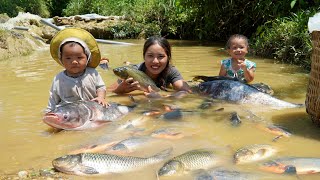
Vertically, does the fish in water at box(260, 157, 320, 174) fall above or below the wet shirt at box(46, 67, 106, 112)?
Answer: below

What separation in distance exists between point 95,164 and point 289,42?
20.4 ft

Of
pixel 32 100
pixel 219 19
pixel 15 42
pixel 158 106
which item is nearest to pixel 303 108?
pixel 158 106

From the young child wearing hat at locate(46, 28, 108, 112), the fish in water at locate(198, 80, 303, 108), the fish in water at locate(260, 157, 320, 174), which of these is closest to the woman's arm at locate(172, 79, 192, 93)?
the fish in water at locate(198, 80, 303, 108)

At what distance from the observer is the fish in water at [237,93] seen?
4.48 meters

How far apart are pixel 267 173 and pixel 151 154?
0.86 m

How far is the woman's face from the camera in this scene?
495 cm

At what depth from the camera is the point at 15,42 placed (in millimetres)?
9898

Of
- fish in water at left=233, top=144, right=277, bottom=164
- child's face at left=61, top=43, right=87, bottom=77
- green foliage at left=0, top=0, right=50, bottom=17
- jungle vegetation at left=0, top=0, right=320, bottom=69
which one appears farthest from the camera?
green foliage at left=0, top=0, right=50, bottom=17

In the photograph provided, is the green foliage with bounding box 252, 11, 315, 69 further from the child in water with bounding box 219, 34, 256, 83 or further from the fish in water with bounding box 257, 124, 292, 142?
the fish in water with bounding box 257, 124, 292, 142

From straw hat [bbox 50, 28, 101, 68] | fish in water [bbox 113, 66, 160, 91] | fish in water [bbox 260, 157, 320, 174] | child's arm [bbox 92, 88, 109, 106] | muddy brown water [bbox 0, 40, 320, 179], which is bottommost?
muddy brown water [bbox 0, 40, 320, 179]

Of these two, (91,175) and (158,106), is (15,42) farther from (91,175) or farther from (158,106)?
(91,175)

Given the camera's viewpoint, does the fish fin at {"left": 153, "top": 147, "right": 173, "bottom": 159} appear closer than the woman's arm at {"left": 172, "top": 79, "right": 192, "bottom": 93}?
Yes

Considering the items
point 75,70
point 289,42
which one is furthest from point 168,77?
point 289,42

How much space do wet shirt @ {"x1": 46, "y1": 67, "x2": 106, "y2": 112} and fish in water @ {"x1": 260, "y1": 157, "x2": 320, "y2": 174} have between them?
2083 mm
